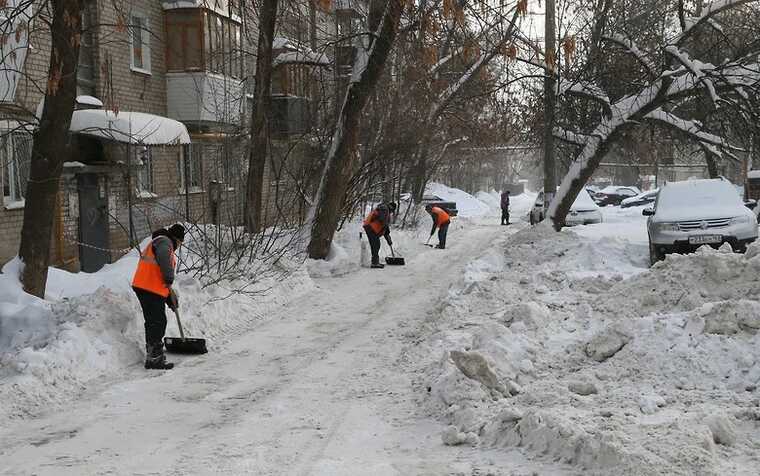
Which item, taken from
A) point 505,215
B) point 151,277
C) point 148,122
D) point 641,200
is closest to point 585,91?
point 148,122

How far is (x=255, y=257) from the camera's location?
13.6m

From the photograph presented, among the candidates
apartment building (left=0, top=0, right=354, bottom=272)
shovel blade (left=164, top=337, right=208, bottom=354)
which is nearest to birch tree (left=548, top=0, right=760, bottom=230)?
apartment building (left=0, top=0, right=354, bottom=272)

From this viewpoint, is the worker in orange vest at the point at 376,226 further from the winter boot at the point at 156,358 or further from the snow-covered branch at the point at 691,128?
the winter boot at the point at 156,358

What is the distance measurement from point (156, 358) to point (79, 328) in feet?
2.78

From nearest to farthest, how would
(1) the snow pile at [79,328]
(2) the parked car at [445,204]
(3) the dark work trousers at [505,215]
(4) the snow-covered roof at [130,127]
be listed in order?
(1) the snow pile at [79,328]
(4) the snow-covered roof at [130,127]
(3) the dark work trousers at [505,215]
(2) the parked car at [445,204]

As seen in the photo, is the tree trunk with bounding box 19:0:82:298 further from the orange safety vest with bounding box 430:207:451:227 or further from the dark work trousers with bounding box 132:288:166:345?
the orange safety vest with bounding box 430:207:451:227

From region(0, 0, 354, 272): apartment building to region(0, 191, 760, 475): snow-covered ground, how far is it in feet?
12.2

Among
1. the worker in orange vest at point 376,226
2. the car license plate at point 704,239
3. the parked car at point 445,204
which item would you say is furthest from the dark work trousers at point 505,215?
the car license plate at point 704,239

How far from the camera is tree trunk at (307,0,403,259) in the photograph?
15.2m

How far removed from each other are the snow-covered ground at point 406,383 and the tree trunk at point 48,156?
31 cm

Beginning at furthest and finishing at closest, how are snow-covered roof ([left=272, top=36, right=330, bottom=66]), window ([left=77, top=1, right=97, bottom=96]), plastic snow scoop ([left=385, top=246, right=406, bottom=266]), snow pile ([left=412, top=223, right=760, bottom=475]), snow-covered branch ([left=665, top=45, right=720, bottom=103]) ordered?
plastic snow scoop ([left=385, top=246, right=406, bottom=266])
window ([left=77, top=1, right=97, bottom=96])
snow-covered roof ([left=272, top=36, right=330, bottom=66])
snow-covered branch ([left=665, top=45, right=720, bottom=103])
snow pile ([left=412, top=223, right=760, bottom=475])

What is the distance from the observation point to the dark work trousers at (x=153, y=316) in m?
8.23

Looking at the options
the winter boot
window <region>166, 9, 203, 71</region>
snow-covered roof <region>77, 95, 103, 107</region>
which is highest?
window <region>166, 9, 203, 71</region>

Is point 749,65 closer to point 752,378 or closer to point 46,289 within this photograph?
point 752,378
